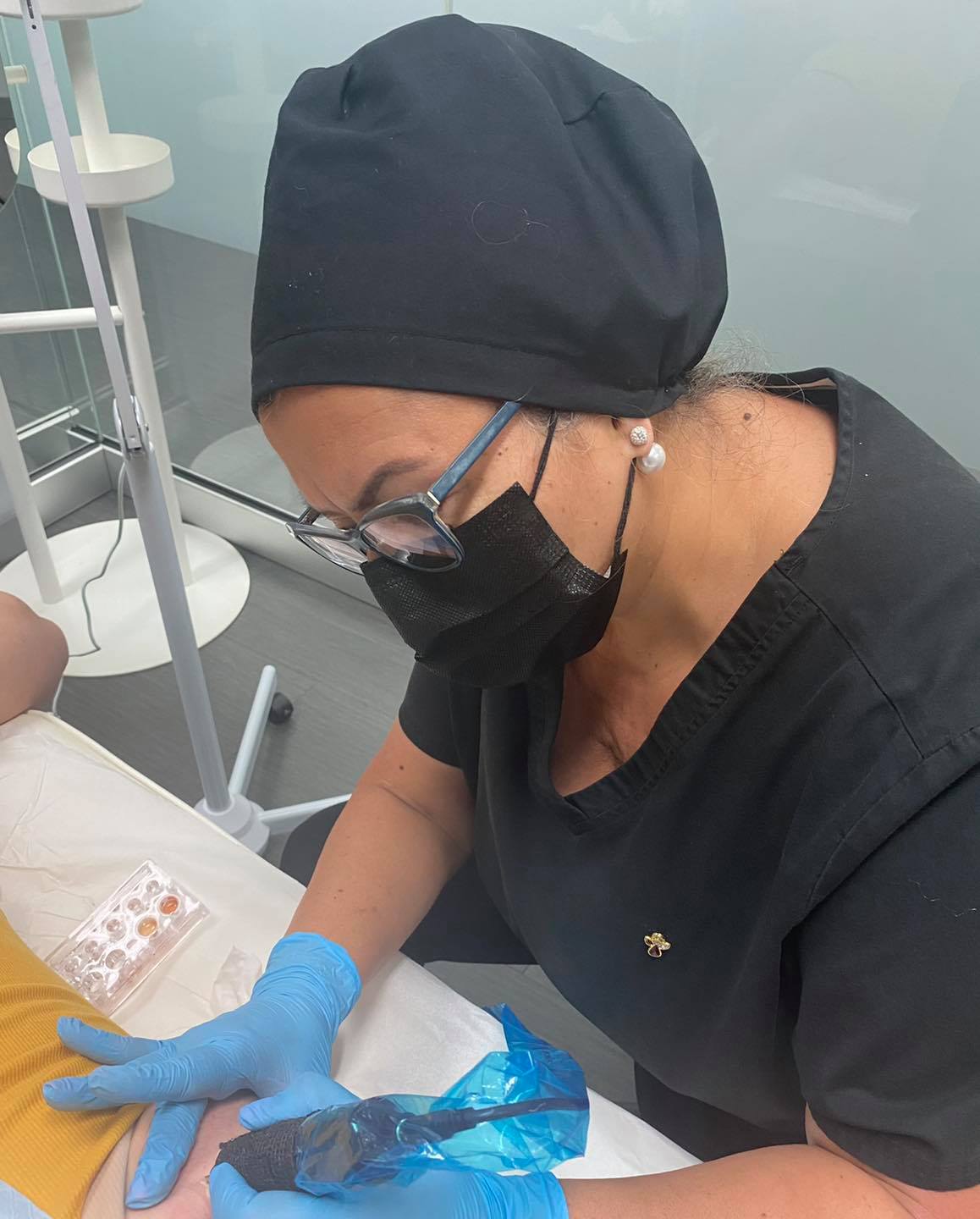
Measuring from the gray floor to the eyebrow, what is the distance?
1.31 metres

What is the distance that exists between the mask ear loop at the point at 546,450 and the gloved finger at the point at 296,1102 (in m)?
0.57

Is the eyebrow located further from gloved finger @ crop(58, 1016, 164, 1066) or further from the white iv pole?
the white iv pole

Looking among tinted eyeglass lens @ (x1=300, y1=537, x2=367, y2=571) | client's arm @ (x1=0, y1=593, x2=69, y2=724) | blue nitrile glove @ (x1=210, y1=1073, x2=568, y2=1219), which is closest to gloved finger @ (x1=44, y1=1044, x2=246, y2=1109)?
blue nitrile glove @ (x1=210, y1=1073, x2=568, y2=1219)

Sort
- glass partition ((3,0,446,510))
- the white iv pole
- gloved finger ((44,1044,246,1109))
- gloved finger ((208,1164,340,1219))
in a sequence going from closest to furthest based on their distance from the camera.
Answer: gloved finger ((208,1164,340,1219)) < gloved finger ((44,1044,246,1109)) < the white iv pole < glass partition ((3,0,446,510))

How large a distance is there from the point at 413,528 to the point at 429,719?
1.54 feet

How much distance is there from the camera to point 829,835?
2.32 feet

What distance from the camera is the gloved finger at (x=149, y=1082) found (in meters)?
0.86

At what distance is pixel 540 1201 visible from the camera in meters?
0.79

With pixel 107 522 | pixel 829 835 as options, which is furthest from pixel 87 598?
pixel 829 835

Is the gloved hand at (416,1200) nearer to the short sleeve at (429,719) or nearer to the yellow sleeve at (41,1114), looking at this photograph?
the yellow sleeve at (41,1114)

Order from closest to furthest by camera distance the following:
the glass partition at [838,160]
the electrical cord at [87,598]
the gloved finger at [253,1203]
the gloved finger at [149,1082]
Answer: the gloved finger at [253,1203]
the gloved finger at [149,1082]
the glass partition at [838,160]
the electrical cord at [87,598]

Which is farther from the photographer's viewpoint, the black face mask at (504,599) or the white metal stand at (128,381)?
the white metal stand at (128,381)

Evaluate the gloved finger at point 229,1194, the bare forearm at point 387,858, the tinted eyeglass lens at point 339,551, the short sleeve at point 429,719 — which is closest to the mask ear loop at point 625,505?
the tinted eyeglass lens at point 339,551

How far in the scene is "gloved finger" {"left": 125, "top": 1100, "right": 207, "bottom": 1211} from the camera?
845 mm
